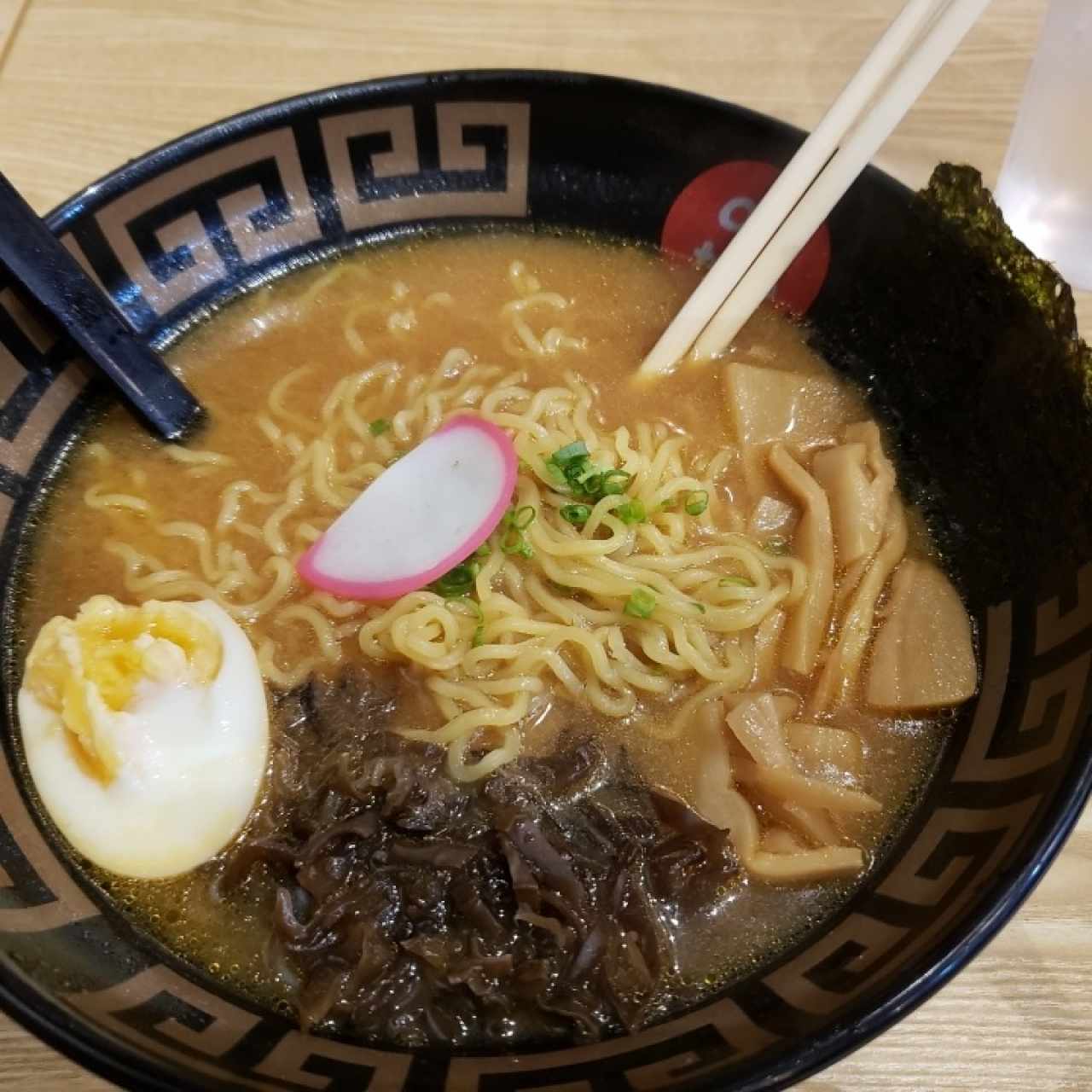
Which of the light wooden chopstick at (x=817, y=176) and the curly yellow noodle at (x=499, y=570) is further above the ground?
the light wooden chopstick at (x=817, y=176)

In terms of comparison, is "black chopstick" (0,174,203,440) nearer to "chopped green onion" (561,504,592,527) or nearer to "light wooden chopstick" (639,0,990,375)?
"chopped green onion" (561,504,592,527)

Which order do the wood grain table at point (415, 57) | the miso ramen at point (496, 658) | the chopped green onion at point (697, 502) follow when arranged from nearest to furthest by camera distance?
the miso ramen at point (496, 658), the chopped green onion at point (697, 502), the wood grain table at point (415, 57)

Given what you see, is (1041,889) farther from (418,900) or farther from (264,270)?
(264,270)

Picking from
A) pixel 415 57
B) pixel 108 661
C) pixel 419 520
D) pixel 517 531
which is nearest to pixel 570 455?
pixel 517 531

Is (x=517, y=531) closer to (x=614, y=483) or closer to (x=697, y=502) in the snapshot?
(x=614, y=483)

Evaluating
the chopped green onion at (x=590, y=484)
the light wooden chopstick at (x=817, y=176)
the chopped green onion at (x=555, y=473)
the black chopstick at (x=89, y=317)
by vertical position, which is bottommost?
the chopped green onion at (x=590, y=484)

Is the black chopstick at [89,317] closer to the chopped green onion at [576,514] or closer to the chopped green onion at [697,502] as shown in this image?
the chopped green onion at [576,514]

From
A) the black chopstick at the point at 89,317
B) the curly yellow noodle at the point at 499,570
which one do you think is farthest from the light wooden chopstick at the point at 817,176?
the black chopstick at the point at 89,317

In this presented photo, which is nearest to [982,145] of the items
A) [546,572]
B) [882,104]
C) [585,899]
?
[882,104]
